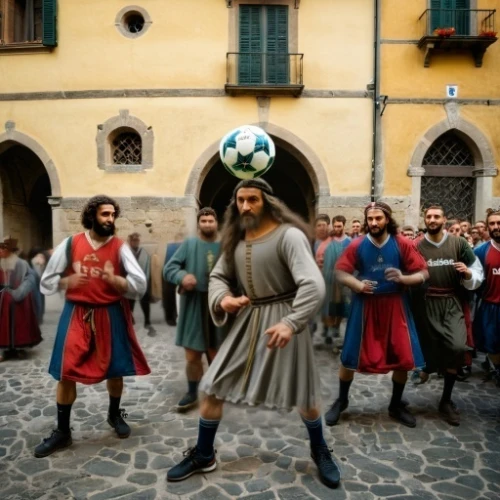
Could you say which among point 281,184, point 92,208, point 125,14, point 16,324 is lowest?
point 16,324

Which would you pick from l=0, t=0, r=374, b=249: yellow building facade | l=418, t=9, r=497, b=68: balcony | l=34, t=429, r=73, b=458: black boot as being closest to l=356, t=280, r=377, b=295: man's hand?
l=34, t=429, r=73, b=458: black boot

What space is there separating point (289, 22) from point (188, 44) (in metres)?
2.51

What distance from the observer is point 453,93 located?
9.81 metres

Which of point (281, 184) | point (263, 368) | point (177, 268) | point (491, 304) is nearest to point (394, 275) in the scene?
point (491, 304)

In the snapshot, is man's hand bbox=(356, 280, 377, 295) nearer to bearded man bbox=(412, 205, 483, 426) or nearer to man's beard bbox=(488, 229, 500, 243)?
bearded man bbox=(412, 205, 483, 426)

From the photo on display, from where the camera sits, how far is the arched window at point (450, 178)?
1011 centimetres

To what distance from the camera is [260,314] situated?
2.65 meters

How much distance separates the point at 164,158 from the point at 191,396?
23.4 ft

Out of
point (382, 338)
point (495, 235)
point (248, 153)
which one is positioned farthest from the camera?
point (495, 235)

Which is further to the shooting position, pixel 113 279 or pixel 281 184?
pixel 281 184

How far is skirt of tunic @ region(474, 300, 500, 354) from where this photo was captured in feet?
13.0

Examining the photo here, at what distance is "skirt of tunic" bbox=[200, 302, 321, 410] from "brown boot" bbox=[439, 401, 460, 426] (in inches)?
70.3

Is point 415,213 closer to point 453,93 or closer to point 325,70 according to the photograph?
point 453,93

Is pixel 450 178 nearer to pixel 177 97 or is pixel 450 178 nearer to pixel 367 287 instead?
pixel 177 97
